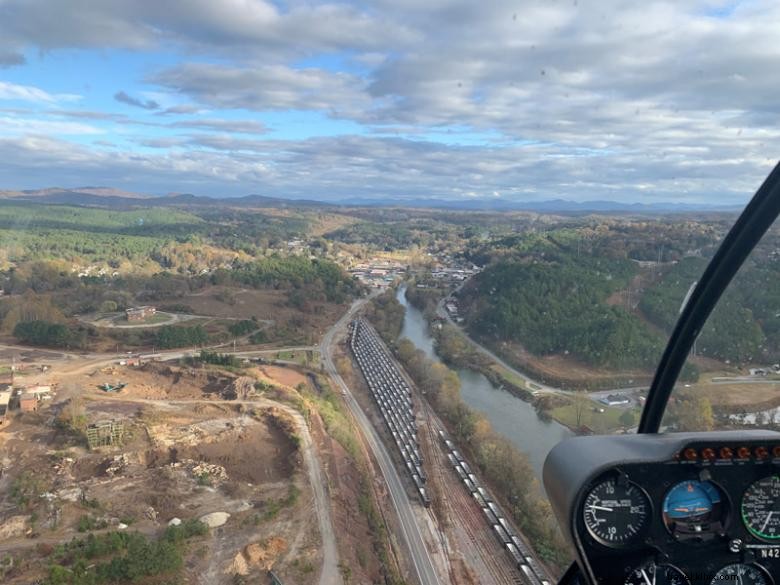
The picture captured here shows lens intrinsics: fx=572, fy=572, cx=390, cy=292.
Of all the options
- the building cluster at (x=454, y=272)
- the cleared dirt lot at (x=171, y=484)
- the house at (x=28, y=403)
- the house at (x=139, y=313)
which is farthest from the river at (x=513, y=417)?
the building cluster at (x=454, y=272)

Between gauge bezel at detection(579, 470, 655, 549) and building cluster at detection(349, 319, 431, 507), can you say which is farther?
building cluster at detection(349, 319, 431, 507)

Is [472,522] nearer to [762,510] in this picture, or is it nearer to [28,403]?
[762,510]

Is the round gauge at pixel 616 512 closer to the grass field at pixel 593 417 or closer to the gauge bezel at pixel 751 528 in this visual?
the gauge bezel at pixel 751 528

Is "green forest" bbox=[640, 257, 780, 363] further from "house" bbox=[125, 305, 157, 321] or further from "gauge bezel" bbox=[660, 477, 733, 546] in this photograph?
"house" bbox=[125, 305, 157, 321]

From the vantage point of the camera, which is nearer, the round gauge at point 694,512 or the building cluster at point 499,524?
the round gauge at point 694,512

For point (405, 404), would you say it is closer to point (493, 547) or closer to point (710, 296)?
point (493, 547)

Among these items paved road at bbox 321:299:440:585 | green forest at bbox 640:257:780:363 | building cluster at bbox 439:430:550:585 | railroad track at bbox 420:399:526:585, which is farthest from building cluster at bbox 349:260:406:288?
green forest at bbox 640:257:780:363
